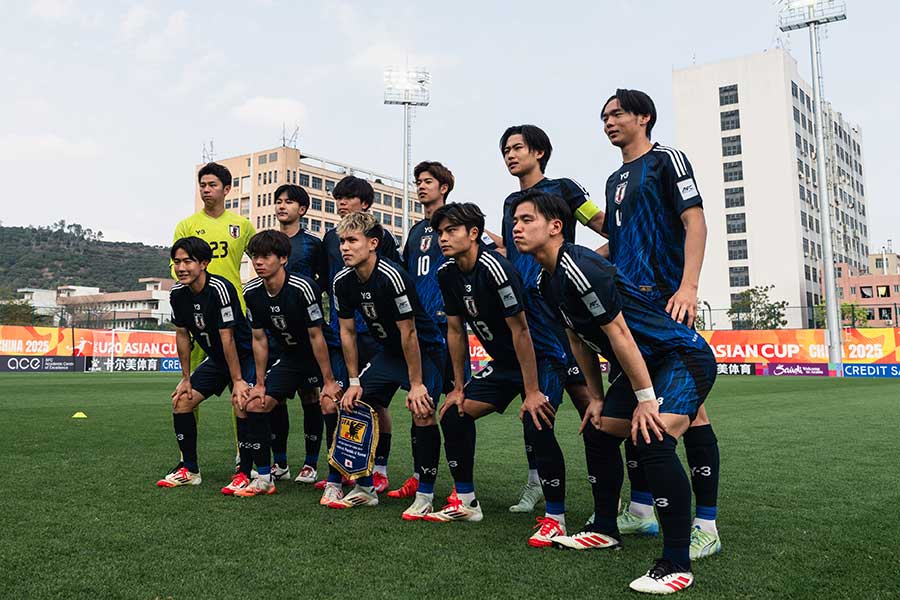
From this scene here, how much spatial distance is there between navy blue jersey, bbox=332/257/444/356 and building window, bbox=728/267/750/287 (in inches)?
2732

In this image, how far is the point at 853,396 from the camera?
608 inches

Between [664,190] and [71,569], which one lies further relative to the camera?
[664,190]

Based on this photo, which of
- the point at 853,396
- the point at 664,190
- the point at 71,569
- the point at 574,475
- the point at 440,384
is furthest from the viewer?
the point at 853,396

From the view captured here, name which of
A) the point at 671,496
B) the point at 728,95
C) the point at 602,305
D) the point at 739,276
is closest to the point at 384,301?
the point at 602,305

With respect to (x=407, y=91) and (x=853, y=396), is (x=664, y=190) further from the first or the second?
(x=407, y=91)

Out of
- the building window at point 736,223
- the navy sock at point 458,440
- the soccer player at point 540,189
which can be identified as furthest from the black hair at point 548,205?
the building window at point 736,223

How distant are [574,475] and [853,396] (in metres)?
12.5

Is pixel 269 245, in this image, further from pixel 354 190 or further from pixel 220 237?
pixel 220 237

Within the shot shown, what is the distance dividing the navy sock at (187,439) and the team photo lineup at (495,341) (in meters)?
0.01

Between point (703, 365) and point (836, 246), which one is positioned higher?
point (836, 246)

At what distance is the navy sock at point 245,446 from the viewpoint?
201 inches

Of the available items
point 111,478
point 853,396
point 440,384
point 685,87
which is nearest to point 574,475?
point 440,384

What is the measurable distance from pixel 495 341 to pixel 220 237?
10.1 ft

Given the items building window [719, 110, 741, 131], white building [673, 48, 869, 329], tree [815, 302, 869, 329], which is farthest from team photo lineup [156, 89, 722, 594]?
building window [719, 110, 741, 131]
